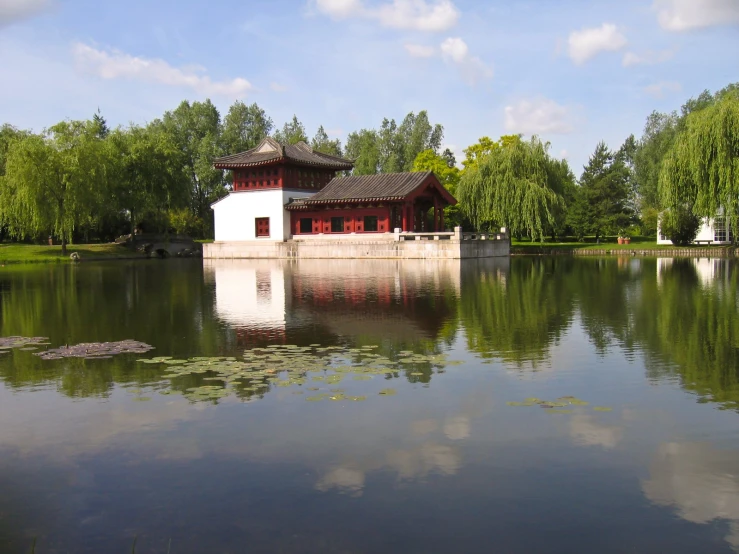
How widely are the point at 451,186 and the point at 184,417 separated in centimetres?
5437

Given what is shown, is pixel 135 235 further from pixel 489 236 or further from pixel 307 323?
pixel 307 323

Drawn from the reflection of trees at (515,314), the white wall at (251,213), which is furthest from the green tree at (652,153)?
the reflection of trees at (515,314)

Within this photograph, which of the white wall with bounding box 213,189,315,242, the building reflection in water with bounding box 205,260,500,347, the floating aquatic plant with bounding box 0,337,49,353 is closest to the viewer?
the floating aquatic plant with bounding box 0,337,49,353

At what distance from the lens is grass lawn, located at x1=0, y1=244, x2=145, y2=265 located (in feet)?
147

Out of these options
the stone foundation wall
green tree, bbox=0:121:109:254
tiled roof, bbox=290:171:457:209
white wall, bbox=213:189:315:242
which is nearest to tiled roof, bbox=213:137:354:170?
white wall, bbox=213:189:315:242

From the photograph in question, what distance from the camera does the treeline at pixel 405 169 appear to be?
40188mm

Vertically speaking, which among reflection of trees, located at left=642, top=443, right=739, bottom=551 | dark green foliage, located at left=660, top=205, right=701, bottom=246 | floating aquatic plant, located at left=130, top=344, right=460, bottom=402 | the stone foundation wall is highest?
dark green foliage, located at left=660, top=205, right=701, bottom=246

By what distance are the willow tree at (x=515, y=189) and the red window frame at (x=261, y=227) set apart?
50.9 ft

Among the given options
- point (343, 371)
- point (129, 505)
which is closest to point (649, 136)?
point (343, 371)

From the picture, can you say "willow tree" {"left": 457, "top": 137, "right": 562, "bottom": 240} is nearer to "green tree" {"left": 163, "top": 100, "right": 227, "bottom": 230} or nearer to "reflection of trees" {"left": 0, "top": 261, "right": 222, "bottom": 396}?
"reflection of trees" {"left": 0, "top": 261, "right": 222, "bottom": 396}

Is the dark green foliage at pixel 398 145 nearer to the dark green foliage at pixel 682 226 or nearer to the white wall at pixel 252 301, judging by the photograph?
the dark green foliage at pixel 682 226

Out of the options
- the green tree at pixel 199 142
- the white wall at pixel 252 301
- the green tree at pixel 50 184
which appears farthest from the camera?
the green tree at pixel 199 142

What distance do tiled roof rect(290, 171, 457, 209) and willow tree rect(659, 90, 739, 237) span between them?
15.3 meters

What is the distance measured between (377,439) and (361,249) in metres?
38.9
